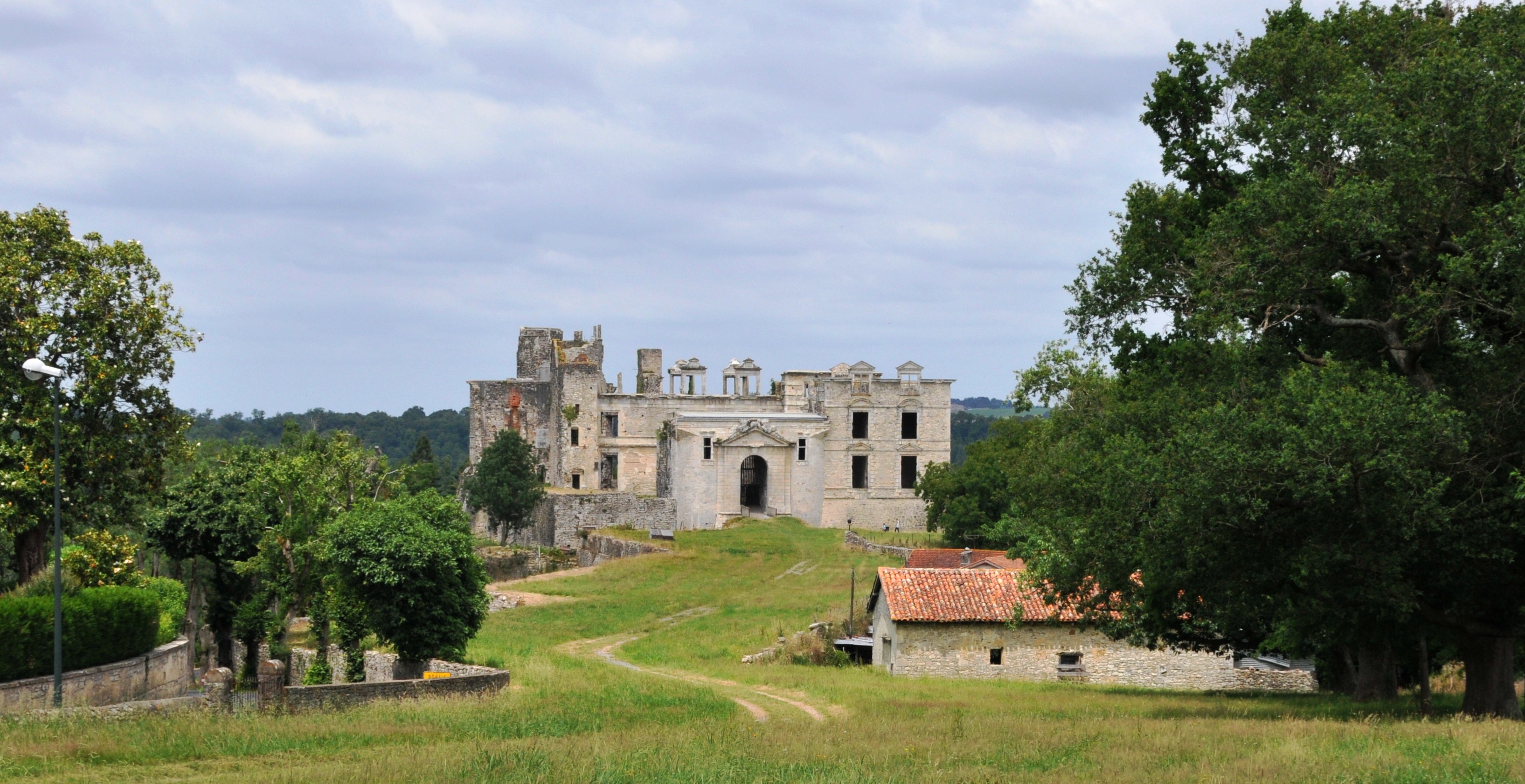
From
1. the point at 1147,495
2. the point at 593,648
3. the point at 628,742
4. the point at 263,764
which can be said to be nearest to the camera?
the point at 263,764

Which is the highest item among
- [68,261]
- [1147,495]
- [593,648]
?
[68,261]

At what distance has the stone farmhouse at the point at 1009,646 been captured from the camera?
32.8 m

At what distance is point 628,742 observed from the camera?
17.1 m

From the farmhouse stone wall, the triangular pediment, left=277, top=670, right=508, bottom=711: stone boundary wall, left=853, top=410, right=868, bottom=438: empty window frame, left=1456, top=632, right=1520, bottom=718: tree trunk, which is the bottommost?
the farmhouse stone wall

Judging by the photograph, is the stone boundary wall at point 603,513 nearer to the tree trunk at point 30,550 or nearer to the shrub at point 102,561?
the tree trunk at point 30,550

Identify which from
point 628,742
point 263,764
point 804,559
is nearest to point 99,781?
point 263,764

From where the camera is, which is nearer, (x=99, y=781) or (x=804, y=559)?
(x=99, y=781)

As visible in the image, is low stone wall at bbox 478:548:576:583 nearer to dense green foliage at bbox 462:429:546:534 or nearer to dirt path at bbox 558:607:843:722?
dense green foliage at bbox 462:429:546:534

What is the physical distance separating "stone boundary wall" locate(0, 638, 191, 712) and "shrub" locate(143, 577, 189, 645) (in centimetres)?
23

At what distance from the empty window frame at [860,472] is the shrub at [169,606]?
129 feet

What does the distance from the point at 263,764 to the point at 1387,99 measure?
55.9ft

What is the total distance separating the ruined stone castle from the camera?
64438 millimetres

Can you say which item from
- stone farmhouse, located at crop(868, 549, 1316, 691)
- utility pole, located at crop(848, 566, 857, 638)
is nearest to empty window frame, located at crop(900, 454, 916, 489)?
utility pole, located at crop(848, 566, 857, 638)

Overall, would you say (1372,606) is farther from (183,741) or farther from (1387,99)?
(183,741)
